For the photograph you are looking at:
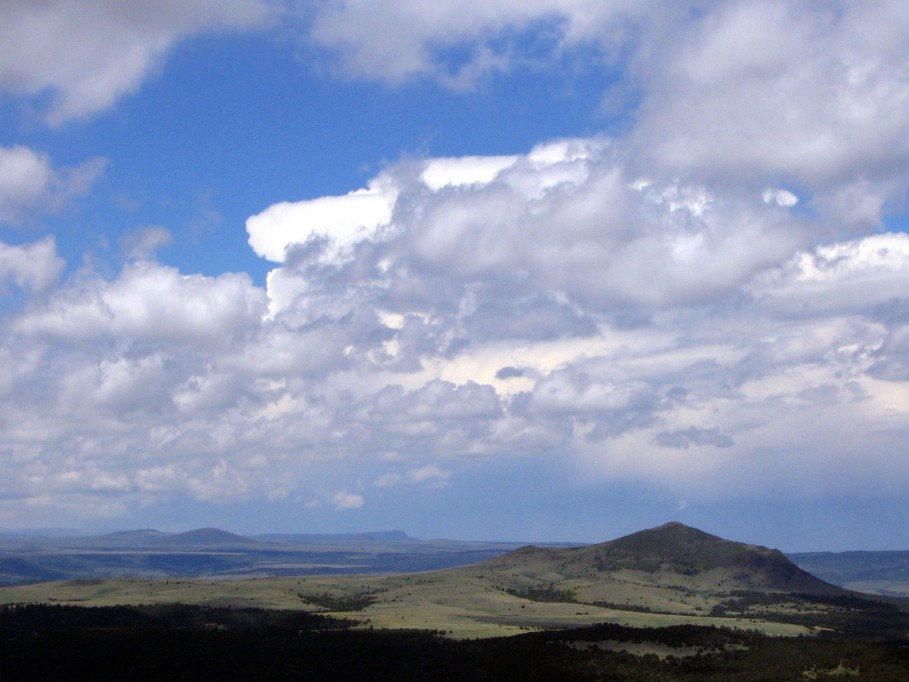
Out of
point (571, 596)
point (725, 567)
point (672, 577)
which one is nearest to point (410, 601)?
point (571, 596)

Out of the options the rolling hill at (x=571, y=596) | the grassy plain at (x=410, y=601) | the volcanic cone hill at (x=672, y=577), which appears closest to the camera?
the grassy plain at (x=410, y=601)

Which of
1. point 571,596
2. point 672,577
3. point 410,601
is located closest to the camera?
point 410,601

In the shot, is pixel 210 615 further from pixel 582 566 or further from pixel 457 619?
pixel 582 566

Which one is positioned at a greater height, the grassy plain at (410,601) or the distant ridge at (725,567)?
the distant ridge at (725,567)

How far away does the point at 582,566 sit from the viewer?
195000mm

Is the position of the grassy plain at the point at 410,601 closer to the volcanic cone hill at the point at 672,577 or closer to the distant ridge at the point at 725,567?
the volcanic cone hill at the point at 672,577

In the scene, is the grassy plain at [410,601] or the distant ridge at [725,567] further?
the distant ridge at [725,567]

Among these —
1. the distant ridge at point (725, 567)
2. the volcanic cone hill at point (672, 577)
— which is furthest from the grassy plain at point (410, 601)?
the distant ridge at point (725, 567)

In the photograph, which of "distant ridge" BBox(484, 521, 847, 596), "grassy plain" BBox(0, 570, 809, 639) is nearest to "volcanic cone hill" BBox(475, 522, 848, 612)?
"distant ridge" BBox(484, 521, 847, 596)

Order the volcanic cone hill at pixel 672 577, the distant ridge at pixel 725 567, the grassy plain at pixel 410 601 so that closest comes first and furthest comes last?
the grassy plain at pixel 410 601 < the volcanic cone hill at pixel 672 577 < the distant ridge at pixel 725 567

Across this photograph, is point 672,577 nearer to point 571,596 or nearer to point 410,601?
point 571,596

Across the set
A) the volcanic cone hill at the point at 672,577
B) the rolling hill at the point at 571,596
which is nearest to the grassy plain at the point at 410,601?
the rolling hill at the point at 571,596

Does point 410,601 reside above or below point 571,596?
below

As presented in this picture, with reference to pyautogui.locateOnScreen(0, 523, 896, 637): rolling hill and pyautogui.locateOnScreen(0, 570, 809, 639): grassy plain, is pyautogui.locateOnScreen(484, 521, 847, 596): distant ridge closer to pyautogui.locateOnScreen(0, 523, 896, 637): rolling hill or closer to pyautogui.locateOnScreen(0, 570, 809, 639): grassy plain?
pyautogui.locateOnScreen(0, 523, 896, 637): rolling hill
